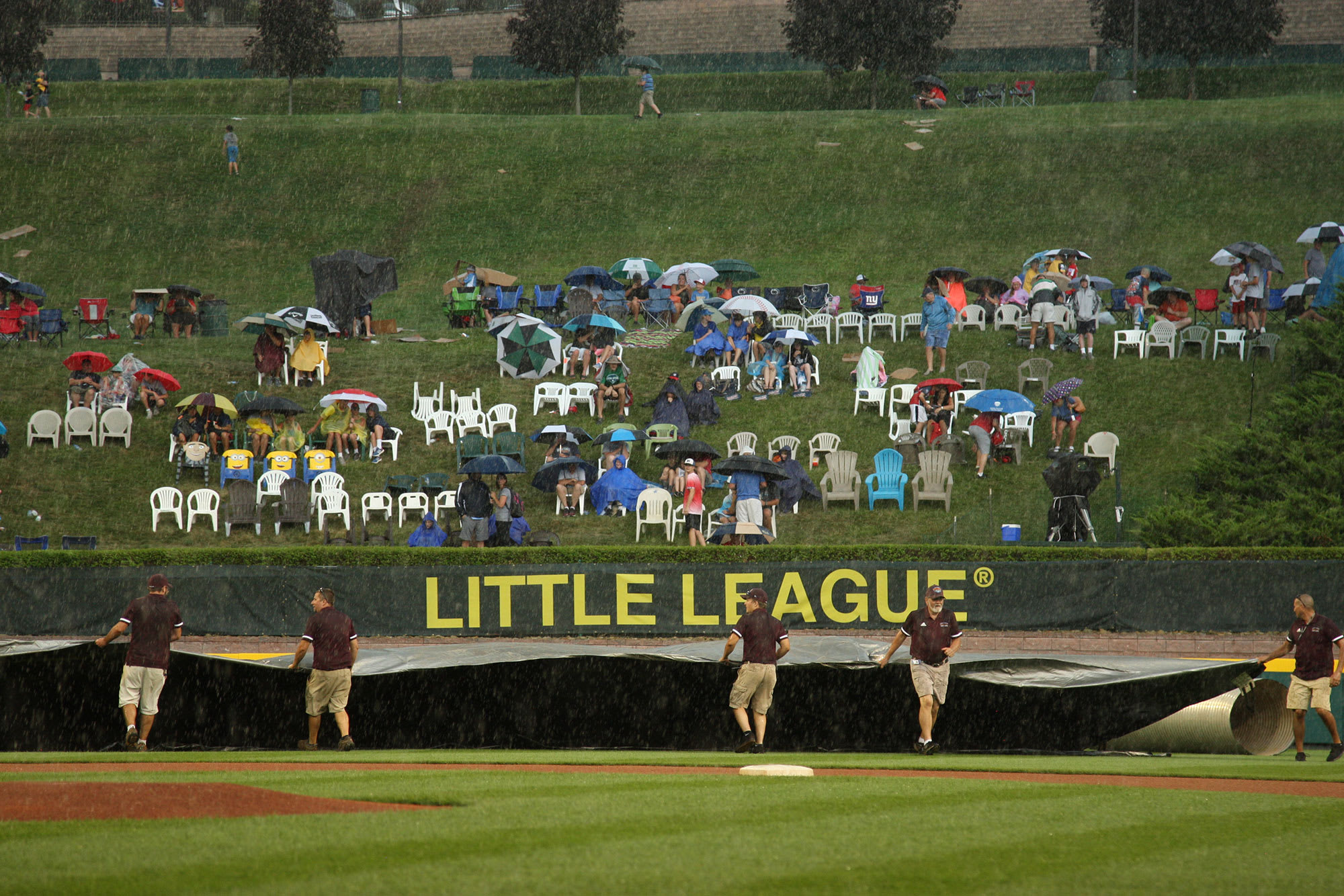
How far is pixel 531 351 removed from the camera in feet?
92.1

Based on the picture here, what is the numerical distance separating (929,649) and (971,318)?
63.8 ft

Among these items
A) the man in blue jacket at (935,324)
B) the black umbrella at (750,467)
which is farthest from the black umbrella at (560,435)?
the man in blue jacket at (935,324)

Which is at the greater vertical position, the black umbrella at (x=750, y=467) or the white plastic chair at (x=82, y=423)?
the white plastic chair at (x=82, y=423)

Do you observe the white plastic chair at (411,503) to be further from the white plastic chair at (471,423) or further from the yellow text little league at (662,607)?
the yellow text little league at (662,607)

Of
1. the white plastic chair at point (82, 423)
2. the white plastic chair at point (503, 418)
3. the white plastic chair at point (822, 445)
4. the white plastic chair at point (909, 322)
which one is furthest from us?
the white plastic chair at point (909, 322)

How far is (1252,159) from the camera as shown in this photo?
45406 mm

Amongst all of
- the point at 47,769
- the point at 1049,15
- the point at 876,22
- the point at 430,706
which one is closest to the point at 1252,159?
the point at 876,22

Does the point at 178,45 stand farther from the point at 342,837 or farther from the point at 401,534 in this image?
the point at 342,837

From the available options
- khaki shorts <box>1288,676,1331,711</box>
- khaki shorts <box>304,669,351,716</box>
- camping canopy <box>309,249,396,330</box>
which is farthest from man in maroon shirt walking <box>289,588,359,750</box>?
camping canopy <box>309,249,396,330</box>

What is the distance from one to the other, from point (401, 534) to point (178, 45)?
54802 millimetres

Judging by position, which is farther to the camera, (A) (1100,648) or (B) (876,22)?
(B) (876,22)

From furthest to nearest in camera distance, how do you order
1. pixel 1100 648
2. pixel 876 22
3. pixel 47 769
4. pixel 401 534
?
pixel 876 22 < pixel 401 534 < pixel 1100 648 < pixel 47 769

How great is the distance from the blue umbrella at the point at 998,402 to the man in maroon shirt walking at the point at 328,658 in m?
14.7

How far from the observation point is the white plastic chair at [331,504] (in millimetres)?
22234
